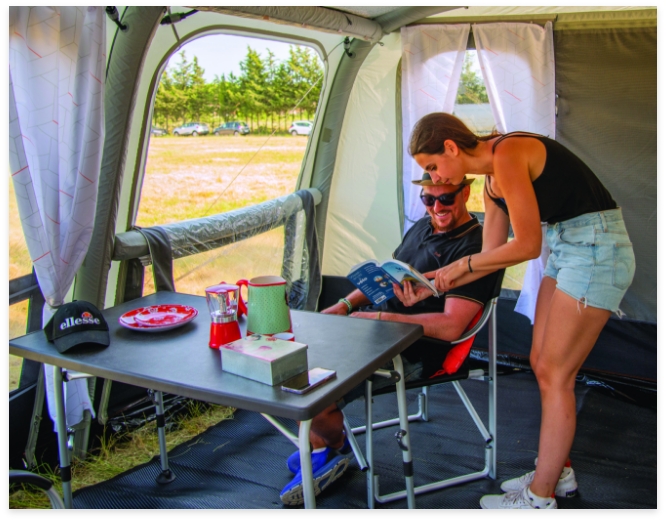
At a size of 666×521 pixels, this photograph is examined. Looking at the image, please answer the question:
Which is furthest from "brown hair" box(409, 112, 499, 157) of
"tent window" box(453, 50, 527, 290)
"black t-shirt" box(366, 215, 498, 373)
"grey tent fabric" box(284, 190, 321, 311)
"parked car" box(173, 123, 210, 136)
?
"grey tent fabric" box(284, 190, 321, 311)

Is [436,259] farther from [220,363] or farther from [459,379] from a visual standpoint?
[220,363]

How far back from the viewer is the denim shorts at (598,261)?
76.2 inches

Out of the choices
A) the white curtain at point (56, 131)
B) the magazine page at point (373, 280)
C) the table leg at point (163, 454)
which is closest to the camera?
the white curtain at point (56, 131)

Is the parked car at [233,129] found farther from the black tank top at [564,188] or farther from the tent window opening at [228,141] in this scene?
the black tank top at [564,188]

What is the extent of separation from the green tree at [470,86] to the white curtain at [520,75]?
10 cm

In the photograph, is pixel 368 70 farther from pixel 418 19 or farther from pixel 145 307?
pixel 145 307

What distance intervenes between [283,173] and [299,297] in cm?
78

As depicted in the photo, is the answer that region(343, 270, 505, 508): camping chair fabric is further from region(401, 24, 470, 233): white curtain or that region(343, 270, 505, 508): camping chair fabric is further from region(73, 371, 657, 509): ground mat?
region(401, 24, 470, 233): white curtain

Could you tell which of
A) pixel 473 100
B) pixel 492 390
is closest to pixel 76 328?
pixel 492 390

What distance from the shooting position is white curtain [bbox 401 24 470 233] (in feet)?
10.9

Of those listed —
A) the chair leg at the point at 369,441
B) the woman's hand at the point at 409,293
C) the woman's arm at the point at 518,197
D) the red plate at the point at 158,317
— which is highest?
the woman's arm at the point at 518,197

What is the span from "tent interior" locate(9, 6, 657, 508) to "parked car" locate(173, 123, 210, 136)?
0.48 feet

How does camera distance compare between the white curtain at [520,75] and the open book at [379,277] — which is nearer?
the open book at [379,277]

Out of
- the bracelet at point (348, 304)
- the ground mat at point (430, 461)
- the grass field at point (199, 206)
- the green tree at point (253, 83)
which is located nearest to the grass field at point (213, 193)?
the grass field at point (199, 206)
